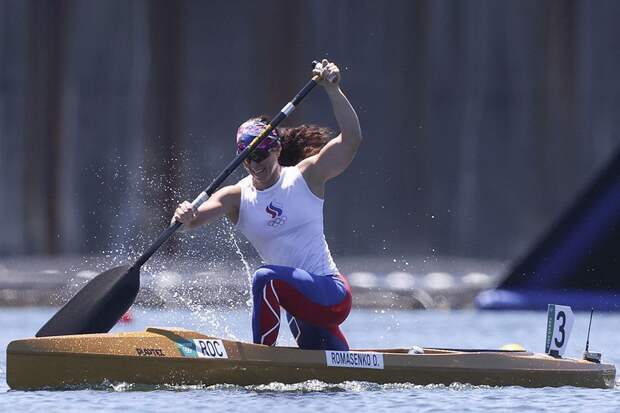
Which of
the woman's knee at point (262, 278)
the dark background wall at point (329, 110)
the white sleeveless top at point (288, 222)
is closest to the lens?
the woman's knee at point (262, 278)

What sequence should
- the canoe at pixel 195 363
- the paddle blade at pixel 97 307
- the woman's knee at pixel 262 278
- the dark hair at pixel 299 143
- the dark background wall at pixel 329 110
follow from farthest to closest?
the dark background wall at pixel 329 110
the dark hair at pixel 299 143
the paddle blade at pixel 97 307
the woman's knee at pixel 262 278
the canoe at pixel 195 363

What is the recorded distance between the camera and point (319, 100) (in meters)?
20.5

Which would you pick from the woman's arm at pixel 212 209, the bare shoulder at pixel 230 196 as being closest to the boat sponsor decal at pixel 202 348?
the woman's arm at pixel 212 209

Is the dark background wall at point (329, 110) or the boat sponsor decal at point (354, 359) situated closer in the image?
the boat sponsor decal at point (354, 359)

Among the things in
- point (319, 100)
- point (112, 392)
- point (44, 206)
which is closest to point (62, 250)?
point (44, 206)

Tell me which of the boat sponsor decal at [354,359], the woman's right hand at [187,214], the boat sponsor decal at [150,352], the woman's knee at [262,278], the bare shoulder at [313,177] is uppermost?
the bare shoulder at [313,177]

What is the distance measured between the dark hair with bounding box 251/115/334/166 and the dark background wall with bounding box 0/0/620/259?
30.3ft

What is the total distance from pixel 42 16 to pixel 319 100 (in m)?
3.56

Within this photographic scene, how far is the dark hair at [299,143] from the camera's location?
35.9 feet

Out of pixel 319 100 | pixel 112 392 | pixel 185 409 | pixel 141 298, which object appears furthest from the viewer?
pixel 319 100

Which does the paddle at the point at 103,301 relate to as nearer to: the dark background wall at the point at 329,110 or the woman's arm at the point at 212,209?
the woman's arm at the point at 212,209

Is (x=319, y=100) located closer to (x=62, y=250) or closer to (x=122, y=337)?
(x=62, y=250)

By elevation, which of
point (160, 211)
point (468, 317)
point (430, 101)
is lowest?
point (468, 317)

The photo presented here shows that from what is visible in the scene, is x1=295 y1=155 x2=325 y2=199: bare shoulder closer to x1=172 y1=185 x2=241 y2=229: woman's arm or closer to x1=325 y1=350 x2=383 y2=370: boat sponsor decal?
x1=172 y1=185 x2=241 y2=229: woman's arm
